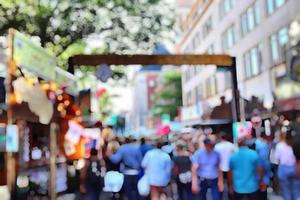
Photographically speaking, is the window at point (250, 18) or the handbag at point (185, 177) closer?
the handbag at point (185, 177)

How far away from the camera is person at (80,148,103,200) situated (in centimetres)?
1168

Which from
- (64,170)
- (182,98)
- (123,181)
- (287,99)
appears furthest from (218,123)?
(182,98)

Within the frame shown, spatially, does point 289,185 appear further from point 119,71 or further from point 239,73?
point 239,73

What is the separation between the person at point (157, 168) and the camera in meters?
11.3

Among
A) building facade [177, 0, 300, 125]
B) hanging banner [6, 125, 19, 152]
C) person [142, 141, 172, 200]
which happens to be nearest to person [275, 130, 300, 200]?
person [142, 141, 172, 200]

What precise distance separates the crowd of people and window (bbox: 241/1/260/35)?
2652 centimetres

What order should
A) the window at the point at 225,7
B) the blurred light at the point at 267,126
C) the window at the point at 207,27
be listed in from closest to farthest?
the blurred light at the point at 267,126, the window at the point at 225,7, the window at the point at 207,27

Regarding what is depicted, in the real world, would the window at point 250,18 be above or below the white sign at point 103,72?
above

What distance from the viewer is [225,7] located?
4978cm

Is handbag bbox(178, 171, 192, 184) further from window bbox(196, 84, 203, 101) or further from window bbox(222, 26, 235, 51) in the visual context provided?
window bbox(196, 84, 203, 101)

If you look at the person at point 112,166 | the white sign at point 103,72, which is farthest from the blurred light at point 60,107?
the white sign at point 103,72

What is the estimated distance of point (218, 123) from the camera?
2922cm

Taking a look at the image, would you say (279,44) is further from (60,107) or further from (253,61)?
(60,107)

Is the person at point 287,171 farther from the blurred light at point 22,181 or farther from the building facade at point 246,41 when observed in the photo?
the building facade at point 246,41
